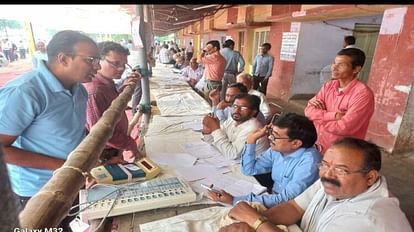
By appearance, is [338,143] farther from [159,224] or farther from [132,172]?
[132,172]

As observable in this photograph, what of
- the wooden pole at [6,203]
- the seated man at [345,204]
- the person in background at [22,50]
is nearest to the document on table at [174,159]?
the seated man at [345,204]

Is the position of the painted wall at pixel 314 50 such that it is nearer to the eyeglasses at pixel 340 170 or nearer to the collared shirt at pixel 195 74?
the collared shirt at pixel 195 74

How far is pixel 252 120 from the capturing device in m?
1.78

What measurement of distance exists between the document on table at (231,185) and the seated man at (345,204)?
0.64ft

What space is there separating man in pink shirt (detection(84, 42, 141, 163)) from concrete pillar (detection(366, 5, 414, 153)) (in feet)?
9.47

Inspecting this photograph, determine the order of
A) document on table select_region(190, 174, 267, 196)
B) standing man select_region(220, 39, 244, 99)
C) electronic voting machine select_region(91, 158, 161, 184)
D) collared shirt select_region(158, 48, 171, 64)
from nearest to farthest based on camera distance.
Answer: electronic voting machine select_region(91, 158, 161, 184) → document on table select_region(190, 174, 267, 196) → standing man select_region(220, 39, 244, 99) → collared shirt select_region(158, 48, 171, 64)

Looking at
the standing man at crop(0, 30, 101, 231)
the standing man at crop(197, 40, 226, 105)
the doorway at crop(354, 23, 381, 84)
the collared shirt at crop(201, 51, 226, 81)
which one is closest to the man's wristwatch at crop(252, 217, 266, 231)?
the standing man at crop(0, 30, 101, 231)

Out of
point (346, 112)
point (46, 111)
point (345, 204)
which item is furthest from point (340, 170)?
point (46, 111)

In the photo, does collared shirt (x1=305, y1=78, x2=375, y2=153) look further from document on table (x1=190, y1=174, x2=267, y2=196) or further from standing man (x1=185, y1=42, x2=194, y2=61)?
standing man (x1=185, y1=42, x2=194, y2=61)

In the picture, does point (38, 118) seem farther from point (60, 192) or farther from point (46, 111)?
point (60, 192)

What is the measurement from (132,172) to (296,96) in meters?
5.22

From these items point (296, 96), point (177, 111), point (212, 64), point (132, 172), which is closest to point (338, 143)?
point (132, 172)

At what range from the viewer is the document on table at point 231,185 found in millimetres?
1222

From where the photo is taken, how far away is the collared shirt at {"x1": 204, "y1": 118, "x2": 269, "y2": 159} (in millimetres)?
1631
